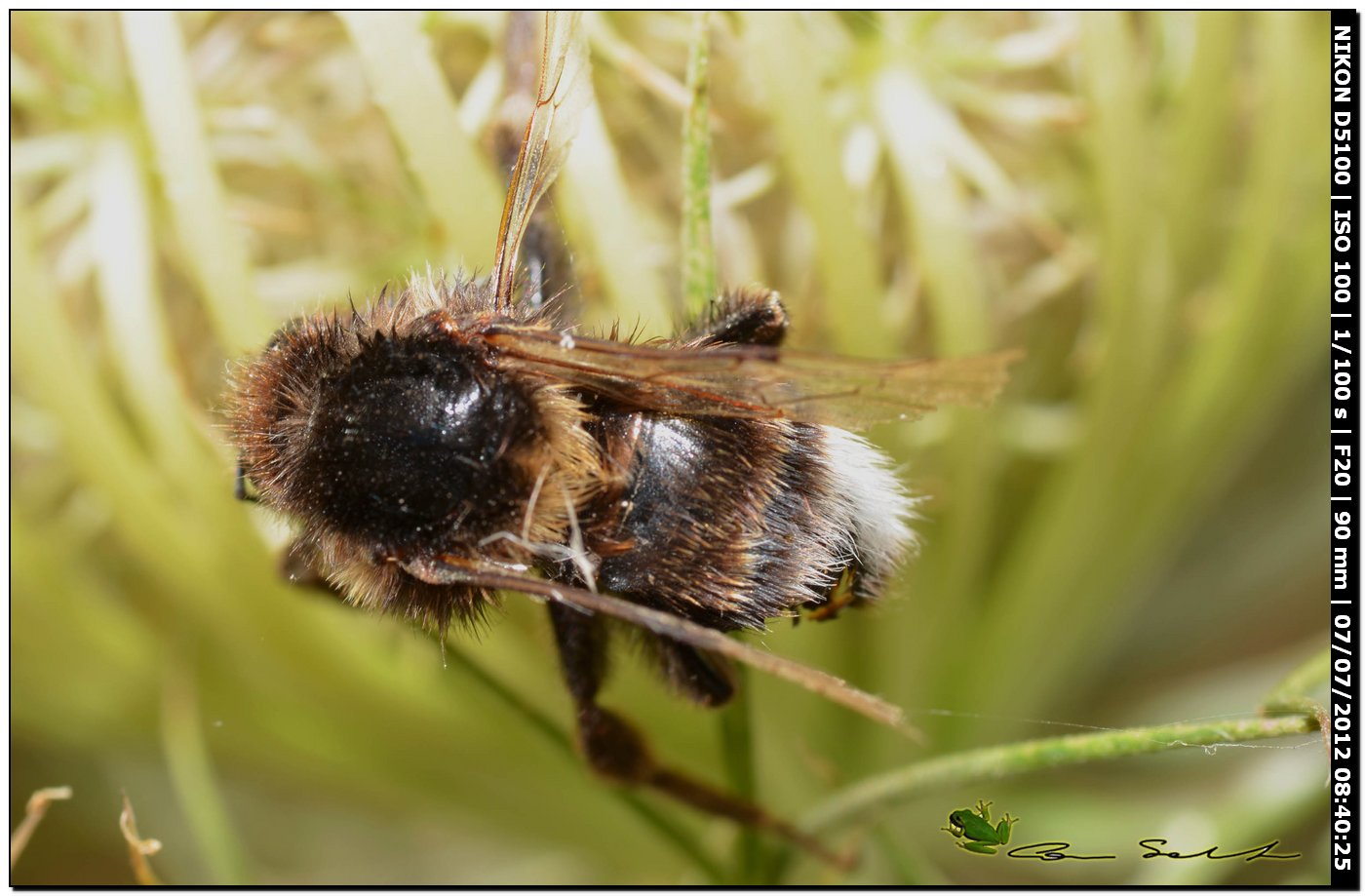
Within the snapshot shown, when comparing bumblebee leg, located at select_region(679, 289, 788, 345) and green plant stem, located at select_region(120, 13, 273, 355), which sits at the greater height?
green plant stem, located at select_region(120, 13, 273, 355)

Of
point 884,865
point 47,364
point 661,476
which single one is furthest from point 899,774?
point 47,364

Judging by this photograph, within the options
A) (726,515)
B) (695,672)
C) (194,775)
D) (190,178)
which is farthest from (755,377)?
(194,775)

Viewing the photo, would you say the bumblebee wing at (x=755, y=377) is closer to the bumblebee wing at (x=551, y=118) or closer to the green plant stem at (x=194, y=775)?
the bumblebee wing at (x=551, y=118)

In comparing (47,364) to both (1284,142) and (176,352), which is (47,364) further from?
(1284,142)

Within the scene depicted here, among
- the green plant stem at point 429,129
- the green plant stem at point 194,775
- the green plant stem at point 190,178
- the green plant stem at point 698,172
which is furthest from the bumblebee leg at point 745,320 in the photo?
the green plant stem at point 194,775

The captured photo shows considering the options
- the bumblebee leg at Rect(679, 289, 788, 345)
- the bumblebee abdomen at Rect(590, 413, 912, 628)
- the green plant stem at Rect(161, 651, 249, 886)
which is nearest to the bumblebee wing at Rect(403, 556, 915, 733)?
the bumblebee abdomen at Rect(590, 413, 912, 628)

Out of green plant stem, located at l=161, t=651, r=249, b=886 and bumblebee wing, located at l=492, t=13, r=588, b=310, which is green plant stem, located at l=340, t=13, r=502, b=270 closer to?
bumblebee wing, located at l=492, t=13, r=588, b=310
